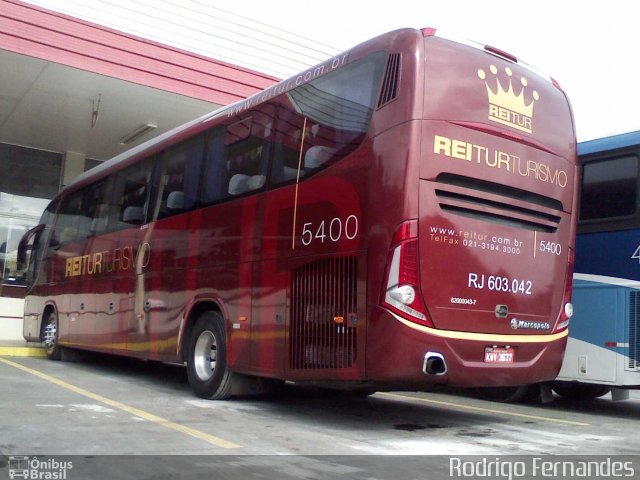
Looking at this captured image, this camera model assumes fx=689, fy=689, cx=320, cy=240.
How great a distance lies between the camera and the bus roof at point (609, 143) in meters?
8.95

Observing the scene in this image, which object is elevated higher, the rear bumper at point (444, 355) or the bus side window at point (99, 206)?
the bus side window at point (99, 206)

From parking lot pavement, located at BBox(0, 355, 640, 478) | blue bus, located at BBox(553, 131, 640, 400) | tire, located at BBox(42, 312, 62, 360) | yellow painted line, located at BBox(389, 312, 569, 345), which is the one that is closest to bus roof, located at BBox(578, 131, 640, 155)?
blue bus, located at BBox(553, 131, 640, 400)

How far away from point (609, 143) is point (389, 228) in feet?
15.3

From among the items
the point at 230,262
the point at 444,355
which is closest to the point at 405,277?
the point at 444,355

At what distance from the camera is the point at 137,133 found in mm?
17953

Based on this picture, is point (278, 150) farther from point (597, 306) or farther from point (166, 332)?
point (597, 306)

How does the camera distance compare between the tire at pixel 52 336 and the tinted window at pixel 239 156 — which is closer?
the tinted window at pixel 239 156

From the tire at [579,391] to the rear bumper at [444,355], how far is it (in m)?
3.43

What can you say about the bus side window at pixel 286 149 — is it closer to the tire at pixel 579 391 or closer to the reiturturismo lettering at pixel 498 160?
the reiturturismo lettering at pixel 498 160

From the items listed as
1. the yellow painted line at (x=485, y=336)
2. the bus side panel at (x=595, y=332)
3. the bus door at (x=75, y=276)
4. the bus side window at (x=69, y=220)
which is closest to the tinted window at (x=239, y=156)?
the yellow painted line at (x=485, y=336)

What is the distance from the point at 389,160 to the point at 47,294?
10.1 m

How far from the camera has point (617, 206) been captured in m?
8.97

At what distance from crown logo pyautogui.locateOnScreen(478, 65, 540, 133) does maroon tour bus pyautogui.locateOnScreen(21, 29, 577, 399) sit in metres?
0.02

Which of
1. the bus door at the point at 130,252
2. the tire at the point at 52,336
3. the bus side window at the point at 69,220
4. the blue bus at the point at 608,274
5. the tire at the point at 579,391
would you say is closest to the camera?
the blue bus at the point at 608,274
